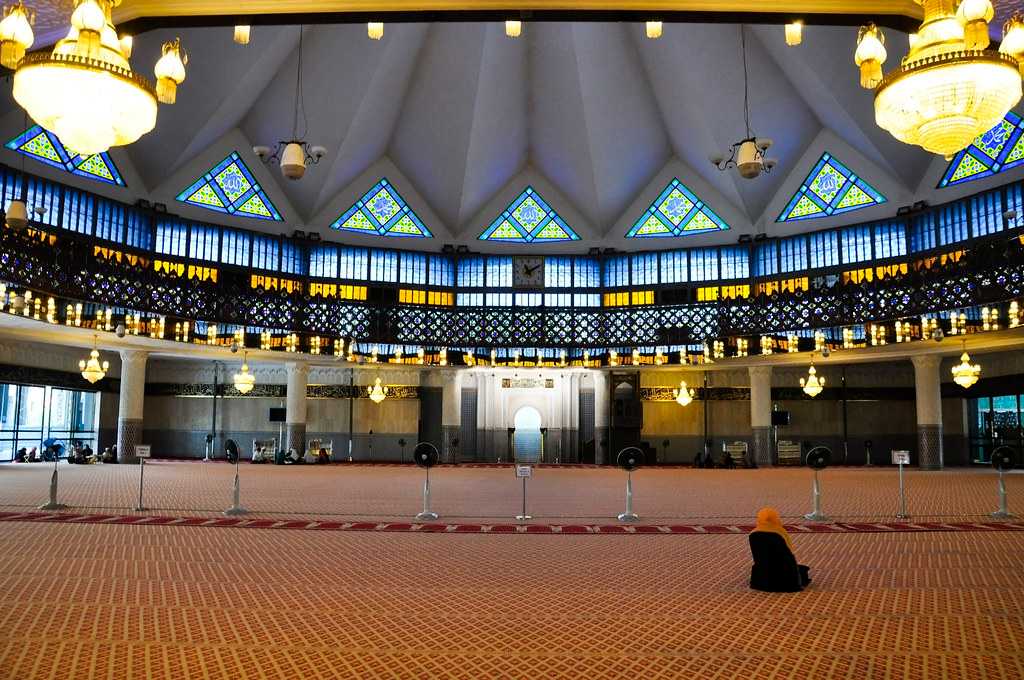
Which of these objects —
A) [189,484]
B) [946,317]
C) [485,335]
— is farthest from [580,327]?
[189,484]

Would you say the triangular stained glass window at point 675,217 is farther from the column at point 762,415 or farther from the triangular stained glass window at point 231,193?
the triangular stained glass window at point 231,193

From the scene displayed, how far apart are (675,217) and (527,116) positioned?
25.2 ft

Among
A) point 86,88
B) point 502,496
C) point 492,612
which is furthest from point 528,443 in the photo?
point 86,88

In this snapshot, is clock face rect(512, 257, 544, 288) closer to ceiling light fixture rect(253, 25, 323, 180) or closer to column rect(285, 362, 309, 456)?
ceiling light fixture rect(253, 25, 323, 180)

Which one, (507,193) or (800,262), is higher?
(507,193)

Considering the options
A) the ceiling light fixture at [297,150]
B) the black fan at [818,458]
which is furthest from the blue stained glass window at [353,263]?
the black fan at [818,458]

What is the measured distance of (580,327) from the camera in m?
30.8

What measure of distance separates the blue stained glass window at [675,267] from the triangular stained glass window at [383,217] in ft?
→ 33.6

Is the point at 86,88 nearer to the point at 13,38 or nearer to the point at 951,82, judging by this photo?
the point at 13,38

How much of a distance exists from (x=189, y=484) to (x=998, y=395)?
89.1 ft

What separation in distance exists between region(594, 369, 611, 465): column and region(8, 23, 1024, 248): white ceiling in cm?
621

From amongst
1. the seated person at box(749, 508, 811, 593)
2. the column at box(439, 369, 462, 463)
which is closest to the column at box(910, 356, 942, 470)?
the column at box(439, 369, 462, 463)

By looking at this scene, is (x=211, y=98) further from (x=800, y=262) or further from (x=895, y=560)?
(x=895, y=560)

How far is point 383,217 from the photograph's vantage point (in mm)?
31453
